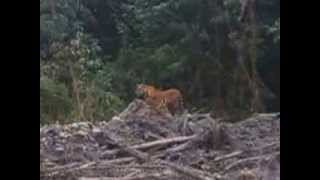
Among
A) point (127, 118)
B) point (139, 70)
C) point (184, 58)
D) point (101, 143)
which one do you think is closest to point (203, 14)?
point (184, 58)

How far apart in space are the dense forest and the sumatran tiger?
2 centimetres

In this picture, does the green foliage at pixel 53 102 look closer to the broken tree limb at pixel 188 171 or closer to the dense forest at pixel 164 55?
the dense forest at pixel 164 55

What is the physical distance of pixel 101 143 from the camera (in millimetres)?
1857

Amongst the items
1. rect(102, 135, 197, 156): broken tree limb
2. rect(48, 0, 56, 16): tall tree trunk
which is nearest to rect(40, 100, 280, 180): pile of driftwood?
rect(102, 135, 197, 156): broken tree limb

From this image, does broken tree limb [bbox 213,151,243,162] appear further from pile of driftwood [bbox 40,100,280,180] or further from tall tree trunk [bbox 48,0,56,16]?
tall tree trunk [bbox 48,0,56,16]

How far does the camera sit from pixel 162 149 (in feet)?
6.06

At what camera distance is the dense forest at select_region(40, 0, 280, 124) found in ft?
5.93

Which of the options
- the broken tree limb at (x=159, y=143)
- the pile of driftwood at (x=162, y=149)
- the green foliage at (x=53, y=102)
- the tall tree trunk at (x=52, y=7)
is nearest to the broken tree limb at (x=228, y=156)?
the pile of driftwood at (x=162, y=149)

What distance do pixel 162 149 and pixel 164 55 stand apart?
0.30 metres

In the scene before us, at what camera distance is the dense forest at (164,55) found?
5.93 ft
